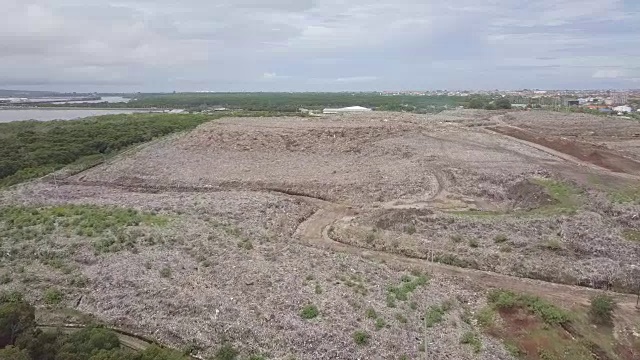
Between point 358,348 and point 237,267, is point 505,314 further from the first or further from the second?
point 237,267

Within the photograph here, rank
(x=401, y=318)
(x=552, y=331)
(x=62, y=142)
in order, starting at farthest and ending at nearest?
1. (x=62, y=142)
2. (x=401, y=318)
3. (x=552, y=331)

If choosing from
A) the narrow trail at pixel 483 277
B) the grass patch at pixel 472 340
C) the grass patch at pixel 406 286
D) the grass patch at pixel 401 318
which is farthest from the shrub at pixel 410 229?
the grass patch at pixel 472 340

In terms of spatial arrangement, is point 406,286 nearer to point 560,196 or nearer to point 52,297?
point 52,297

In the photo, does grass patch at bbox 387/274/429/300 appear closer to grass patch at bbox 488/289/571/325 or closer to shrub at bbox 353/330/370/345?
grass patch at bbox 488/289/571/325

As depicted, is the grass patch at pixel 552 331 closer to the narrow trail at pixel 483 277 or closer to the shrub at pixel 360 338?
the narrow trail at pixel 483 277

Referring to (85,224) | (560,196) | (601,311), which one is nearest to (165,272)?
(85,224)

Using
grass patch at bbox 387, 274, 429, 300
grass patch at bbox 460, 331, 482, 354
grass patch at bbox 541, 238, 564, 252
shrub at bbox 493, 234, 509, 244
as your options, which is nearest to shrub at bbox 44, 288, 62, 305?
grass patch at bbox 387, 274, 429, 300
